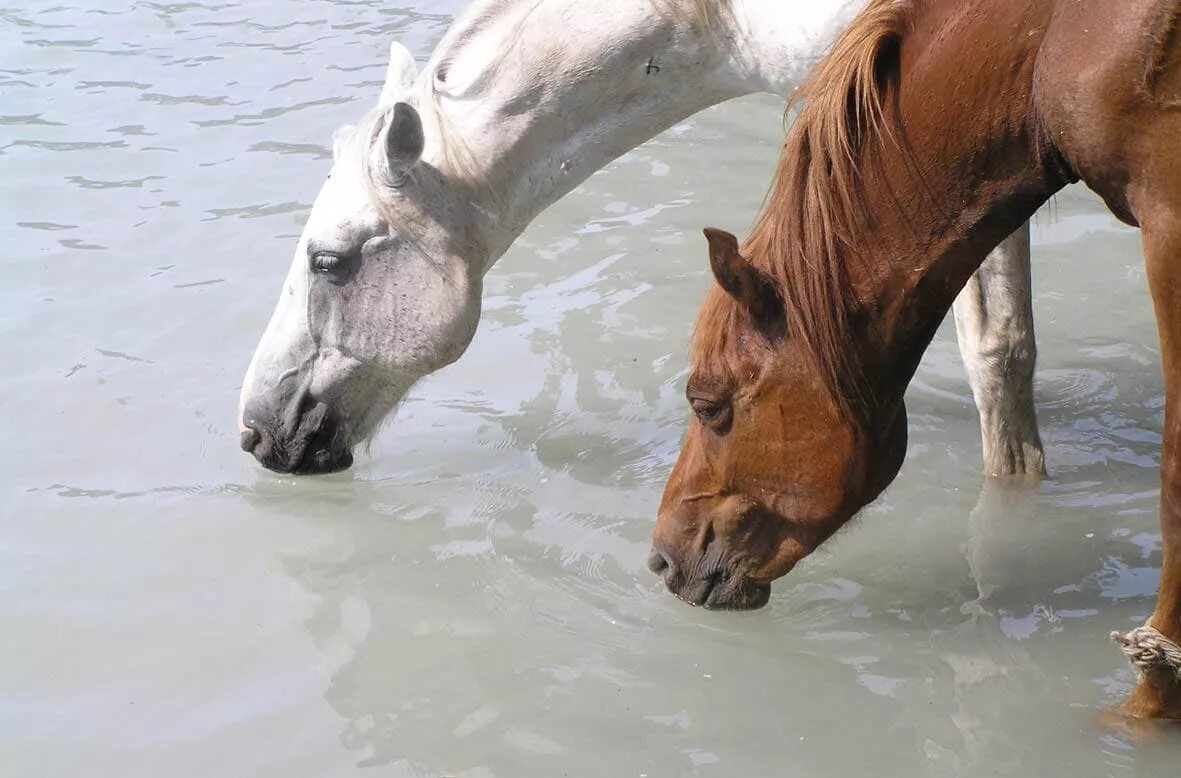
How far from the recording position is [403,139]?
3912 mm

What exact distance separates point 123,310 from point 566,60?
8.61 feet

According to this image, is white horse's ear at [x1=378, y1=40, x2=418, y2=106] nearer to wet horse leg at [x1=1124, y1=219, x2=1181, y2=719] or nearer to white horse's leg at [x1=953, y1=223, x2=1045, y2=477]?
white horse's leg at [x1=953, y1=223, x2=1045, y2=477]

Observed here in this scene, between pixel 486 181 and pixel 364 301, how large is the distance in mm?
524

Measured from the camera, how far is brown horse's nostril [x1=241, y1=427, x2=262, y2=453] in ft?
14.4

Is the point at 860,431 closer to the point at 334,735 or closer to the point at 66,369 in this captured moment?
the point at 334,735

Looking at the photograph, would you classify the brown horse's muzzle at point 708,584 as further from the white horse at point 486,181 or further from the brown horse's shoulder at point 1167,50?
the brown horse's shoulder at point 1167,50

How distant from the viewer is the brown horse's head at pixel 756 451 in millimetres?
3020

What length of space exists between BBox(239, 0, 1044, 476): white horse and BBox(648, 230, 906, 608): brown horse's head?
113 centimetres

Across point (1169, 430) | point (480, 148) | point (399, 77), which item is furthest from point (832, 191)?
point (399, 77)

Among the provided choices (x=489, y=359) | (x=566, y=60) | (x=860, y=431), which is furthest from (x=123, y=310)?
(x=860, y=431)

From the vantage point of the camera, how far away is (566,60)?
3965mm

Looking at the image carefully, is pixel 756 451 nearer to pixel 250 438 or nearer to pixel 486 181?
pixel 486 181

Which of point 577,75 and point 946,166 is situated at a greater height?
point 946,166

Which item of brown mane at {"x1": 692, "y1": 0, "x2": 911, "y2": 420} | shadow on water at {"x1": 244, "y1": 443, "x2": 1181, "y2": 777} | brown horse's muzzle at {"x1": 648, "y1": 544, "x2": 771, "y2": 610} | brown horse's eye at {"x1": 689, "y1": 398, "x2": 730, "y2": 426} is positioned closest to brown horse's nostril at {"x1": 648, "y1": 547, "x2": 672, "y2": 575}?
brown horse's muzzle at {"x1": 648, "y1": 544, "x2": 771, "y2": 610}
